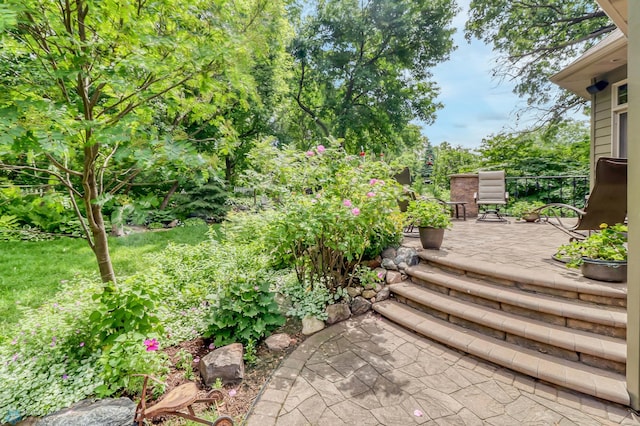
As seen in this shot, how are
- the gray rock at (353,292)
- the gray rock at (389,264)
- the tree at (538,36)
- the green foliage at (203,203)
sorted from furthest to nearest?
the green foliage at (203,203)
the tree at (538,36)
the gray rock at (389,264)
the gray rock at (353,292)

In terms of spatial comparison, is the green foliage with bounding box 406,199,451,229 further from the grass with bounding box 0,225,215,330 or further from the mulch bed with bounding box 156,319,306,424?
the grass with bounding box 0,225,215,330

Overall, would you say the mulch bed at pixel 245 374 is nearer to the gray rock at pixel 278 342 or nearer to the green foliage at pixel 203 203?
the gray rock at pixel 278 342

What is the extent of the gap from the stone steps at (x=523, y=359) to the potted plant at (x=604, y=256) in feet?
3.19

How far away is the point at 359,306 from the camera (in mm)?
3504

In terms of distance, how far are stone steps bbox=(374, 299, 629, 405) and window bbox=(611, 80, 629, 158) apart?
548cm

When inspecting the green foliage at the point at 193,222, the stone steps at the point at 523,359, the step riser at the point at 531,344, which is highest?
the green foliage at the point at 193,222

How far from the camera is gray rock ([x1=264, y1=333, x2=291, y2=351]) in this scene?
2.80 m

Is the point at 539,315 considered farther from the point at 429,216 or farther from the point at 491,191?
the point at 491,191

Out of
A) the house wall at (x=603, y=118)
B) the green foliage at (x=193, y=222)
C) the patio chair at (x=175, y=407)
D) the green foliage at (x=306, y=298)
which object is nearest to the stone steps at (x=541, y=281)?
the green foliage at (x=306, y=298)

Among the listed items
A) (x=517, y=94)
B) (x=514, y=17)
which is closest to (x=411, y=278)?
(x=517, y=94)

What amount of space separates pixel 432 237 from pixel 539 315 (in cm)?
164

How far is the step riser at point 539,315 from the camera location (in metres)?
2.33

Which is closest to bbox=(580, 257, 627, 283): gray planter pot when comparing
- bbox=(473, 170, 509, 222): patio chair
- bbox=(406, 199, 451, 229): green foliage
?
bbox=(406, 199, 451, 229): green foliage

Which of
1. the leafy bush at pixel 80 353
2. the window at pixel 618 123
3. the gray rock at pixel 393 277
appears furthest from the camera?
the window at pixel 618 123
